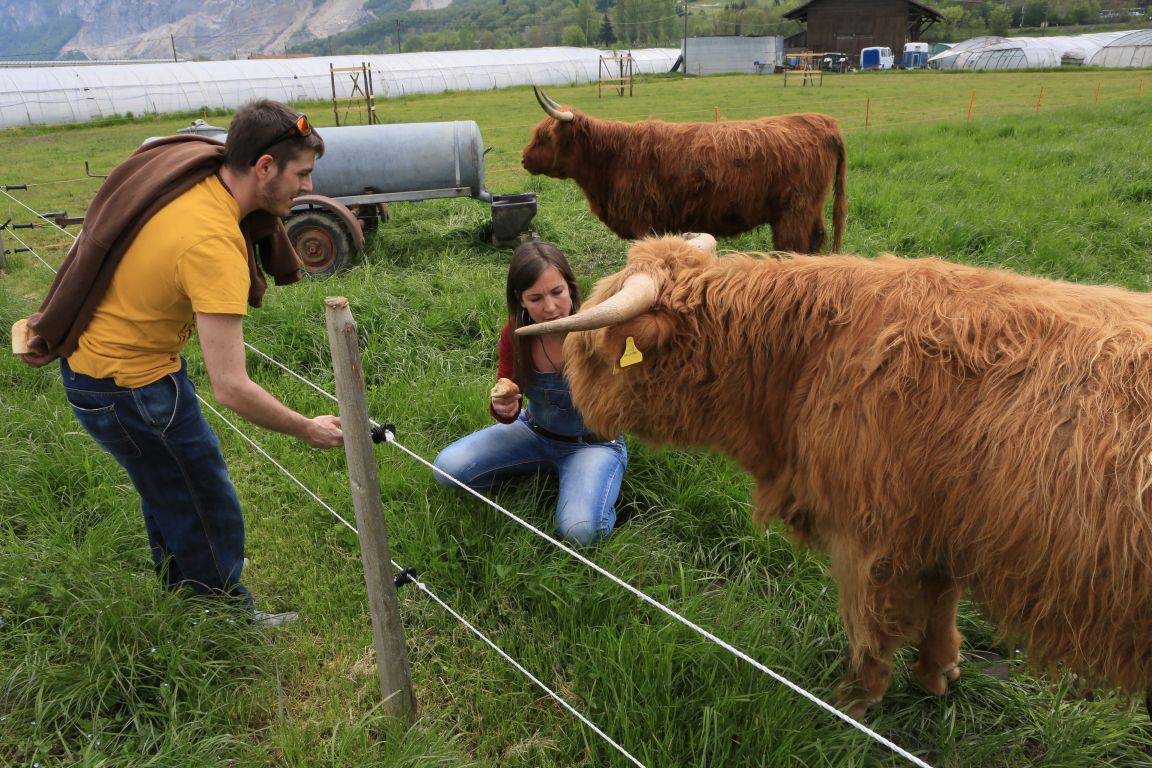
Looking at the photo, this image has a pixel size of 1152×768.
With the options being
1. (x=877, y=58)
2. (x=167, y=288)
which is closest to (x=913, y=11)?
(x=877, y=58)

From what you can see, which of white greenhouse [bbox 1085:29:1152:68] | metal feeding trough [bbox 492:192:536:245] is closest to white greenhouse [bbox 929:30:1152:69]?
white greenhouse [bbox 1085:29:1152:68]

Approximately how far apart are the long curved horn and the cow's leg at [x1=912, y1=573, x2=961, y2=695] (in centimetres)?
119

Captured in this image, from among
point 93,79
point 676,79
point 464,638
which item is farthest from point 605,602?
point 676,79

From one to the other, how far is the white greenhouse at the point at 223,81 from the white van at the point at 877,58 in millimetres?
22294

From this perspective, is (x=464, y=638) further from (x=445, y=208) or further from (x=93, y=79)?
(x=93, y=79)

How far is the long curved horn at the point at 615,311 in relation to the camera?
2092 mm

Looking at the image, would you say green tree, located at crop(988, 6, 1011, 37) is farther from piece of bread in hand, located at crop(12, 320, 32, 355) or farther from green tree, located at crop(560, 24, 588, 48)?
piece of bread in hand, located at crop(12, 320, 32, 355)

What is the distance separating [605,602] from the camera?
103 inches

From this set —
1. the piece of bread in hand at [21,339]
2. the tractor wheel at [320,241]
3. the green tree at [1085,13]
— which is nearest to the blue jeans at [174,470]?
the piece of bread in hand at [21,339]

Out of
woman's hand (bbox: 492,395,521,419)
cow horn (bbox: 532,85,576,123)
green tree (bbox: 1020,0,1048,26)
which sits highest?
green tree (bbox: 1020,0,1048,26)

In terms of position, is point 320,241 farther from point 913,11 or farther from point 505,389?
point 913,11

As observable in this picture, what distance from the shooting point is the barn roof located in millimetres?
56156

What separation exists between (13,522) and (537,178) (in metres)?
9.08

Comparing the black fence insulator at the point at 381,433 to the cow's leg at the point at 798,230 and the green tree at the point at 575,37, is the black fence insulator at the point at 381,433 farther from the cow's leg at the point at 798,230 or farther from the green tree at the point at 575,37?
the green tree at the point at 575,37
